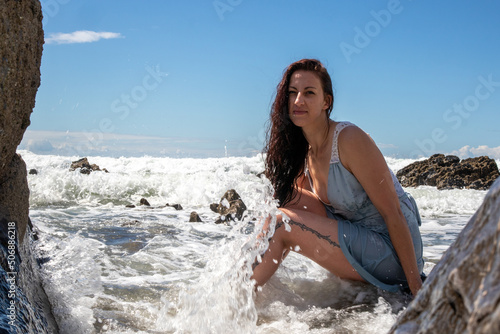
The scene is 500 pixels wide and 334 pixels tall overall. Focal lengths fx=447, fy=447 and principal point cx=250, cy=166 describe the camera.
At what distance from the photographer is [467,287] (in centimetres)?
86

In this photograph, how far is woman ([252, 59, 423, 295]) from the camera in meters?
3.06

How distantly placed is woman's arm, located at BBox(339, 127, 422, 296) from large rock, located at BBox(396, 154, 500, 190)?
13.2m

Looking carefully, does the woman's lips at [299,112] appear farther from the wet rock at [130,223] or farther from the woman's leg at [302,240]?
the wet rock at [130,223]

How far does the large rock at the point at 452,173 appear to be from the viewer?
1520 centimetres

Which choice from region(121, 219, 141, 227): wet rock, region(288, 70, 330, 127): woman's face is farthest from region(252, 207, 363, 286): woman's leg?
region(121, 219, 141, 227): wet rock

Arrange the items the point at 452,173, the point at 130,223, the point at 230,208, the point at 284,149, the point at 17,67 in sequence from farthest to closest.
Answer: the point at 452,173 < the point at 230,208 < the point at 130,223 < the point at 284,149 < the point at 17,67

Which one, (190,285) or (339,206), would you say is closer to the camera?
(339,206)

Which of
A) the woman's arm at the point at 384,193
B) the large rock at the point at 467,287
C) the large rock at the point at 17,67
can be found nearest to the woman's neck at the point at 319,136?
the woman's arm at the point at 384,193

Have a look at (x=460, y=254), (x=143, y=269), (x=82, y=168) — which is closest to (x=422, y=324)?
(x=460, y=254)

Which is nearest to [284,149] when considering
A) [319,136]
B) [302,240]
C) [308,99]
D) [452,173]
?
[319,136]

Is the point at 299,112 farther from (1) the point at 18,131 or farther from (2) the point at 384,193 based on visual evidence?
(1) the point at 18,131

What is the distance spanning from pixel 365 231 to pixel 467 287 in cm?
244

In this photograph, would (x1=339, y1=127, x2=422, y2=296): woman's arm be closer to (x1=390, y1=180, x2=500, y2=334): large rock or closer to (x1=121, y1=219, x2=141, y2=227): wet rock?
(x1=390, y1=180, x2=500, y2=334): large rock

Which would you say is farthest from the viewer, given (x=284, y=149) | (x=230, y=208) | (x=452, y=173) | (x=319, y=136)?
(x=452, y=173)
